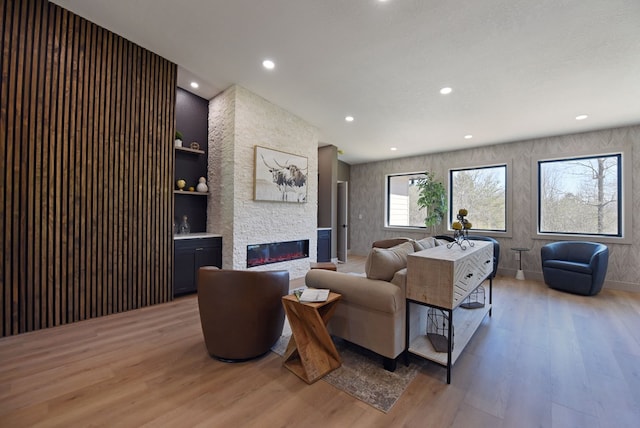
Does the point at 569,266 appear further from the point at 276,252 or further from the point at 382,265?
the point at 276,252

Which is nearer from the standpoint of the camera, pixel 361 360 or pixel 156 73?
pixel 361 360

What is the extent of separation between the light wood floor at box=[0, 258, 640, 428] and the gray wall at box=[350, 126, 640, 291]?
2.53 metres

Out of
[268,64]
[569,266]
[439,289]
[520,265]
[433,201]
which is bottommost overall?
[520,265]

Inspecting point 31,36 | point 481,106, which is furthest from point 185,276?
point 481,106

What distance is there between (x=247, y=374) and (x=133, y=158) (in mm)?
2945

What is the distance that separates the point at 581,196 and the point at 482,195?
5.33ft

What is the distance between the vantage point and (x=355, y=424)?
1526 mm

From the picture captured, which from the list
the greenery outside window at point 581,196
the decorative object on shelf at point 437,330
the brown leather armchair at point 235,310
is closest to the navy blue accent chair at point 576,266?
the greenery outside window at point 581,196

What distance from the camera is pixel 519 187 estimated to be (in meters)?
5.44

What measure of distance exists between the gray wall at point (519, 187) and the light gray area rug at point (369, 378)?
15.7ft

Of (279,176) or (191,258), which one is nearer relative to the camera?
(191,258)

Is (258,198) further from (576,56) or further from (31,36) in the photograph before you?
(576,56)

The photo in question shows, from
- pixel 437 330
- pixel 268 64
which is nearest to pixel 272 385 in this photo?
pixel 437 330

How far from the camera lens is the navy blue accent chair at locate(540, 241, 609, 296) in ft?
13.2
